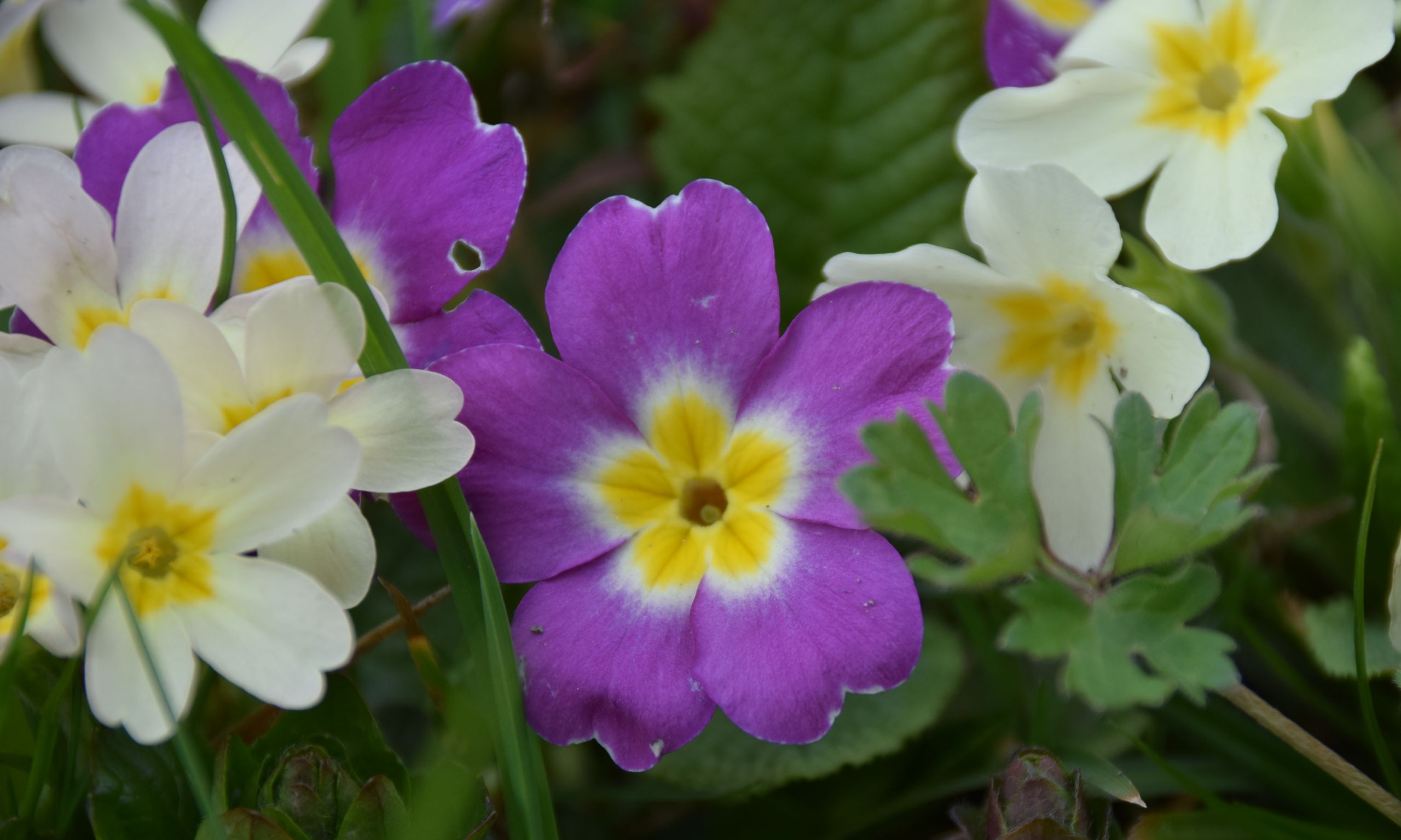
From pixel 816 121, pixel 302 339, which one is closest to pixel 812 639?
pixel 302 339

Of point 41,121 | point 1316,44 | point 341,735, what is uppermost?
→ point 1316,44

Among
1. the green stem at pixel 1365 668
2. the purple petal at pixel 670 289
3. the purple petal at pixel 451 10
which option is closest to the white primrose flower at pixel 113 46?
the purple petal at pixel 451 10

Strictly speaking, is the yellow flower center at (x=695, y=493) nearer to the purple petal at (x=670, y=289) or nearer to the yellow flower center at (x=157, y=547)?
the purple petal at (x=670, y=289)

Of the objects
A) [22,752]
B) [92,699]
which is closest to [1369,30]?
[92,699]

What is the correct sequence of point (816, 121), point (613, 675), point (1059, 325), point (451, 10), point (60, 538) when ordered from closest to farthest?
point (60, 538) → point (613, 675) → point (1059, 325) → point (451, 10) → point (816, 121)

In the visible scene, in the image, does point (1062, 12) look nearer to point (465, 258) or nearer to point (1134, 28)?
point (1134, 28)

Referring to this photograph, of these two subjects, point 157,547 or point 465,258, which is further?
point 465,258

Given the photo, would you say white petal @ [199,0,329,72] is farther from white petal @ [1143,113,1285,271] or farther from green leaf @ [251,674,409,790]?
white petal @ [1143,113,1285,271]
